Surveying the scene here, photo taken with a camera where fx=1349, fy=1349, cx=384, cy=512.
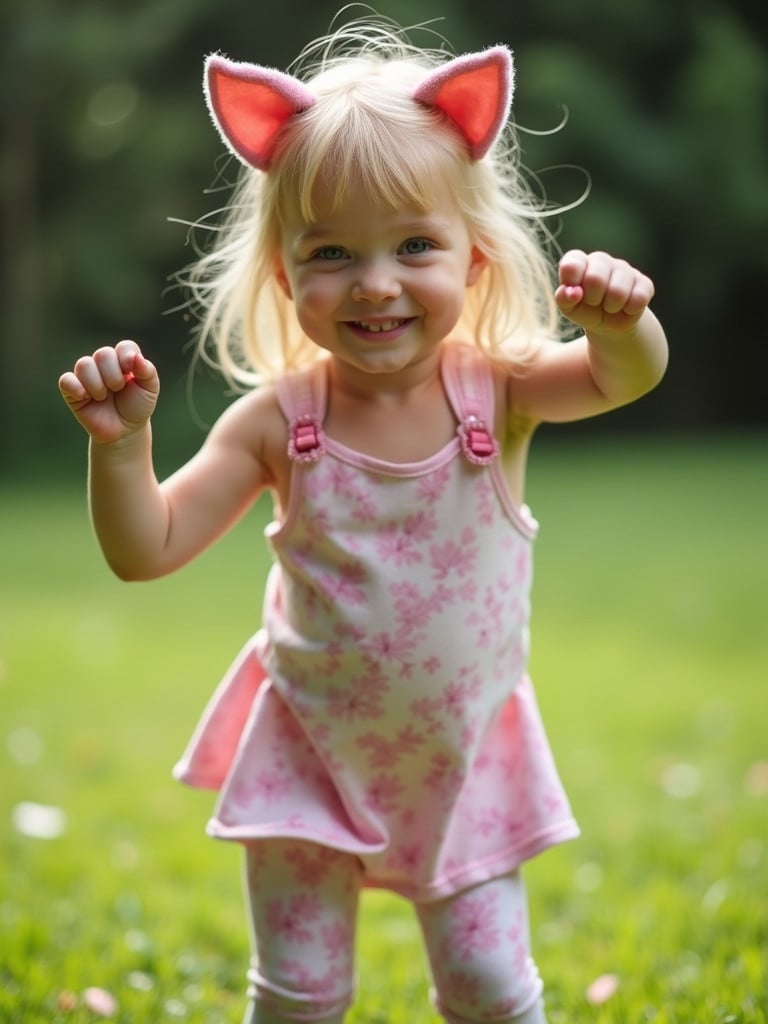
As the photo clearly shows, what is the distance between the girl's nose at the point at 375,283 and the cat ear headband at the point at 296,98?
24cm

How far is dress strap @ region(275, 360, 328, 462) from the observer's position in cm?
198

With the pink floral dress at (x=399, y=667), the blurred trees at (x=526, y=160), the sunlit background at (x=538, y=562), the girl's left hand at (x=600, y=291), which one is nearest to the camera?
the girl's left hand at (x=600, y=291)

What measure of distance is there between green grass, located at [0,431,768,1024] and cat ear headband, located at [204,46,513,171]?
1.48 meters

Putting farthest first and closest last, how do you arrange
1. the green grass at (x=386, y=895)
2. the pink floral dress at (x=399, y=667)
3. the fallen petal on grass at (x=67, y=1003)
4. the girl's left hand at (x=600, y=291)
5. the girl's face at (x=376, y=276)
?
the green grass at (x=386, y=895)
the fallen petal on grass at (x=67, y=1003)
the pink floral dress at (x=399, y=667)
the girl's face at (x=376, y=276)
the girl's left hand at (x=600, y=291)

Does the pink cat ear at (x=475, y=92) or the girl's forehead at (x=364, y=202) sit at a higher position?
the pink cat ear at (x=475, y=92)

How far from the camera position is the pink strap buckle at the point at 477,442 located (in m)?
1.98

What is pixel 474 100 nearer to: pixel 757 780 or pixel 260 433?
pixel 260 433

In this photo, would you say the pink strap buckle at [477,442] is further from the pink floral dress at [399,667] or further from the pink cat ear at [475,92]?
the pink cat ear at [475,92]

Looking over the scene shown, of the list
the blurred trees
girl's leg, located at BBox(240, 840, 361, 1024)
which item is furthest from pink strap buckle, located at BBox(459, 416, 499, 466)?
the blurred trees

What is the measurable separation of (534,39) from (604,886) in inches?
538

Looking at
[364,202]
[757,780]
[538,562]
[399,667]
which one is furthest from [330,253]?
[538,562]

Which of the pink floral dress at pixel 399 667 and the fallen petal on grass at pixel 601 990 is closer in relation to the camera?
the pink floral dress at pixel 399 667

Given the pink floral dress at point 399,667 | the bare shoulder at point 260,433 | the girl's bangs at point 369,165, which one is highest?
the girl's bangs at point 369,165

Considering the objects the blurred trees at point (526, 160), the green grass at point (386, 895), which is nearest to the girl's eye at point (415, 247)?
the green grass at point (386, 895)
